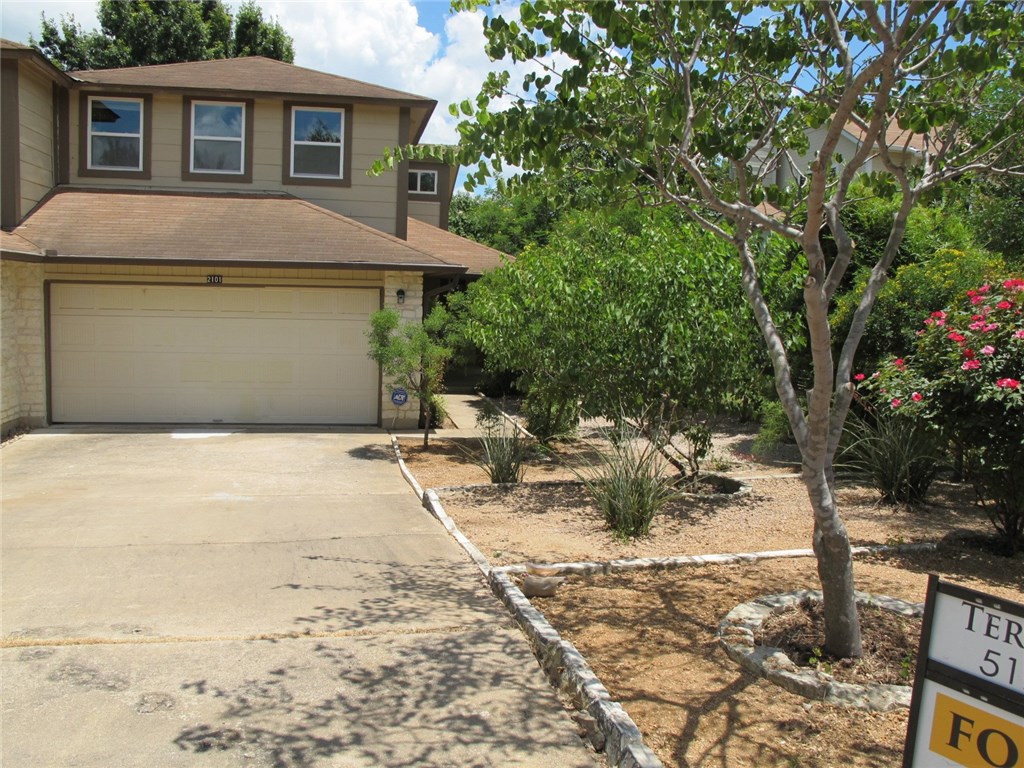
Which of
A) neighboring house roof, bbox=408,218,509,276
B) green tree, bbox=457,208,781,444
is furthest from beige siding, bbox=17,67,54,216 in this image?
green tree, bbox=457,208,781,444

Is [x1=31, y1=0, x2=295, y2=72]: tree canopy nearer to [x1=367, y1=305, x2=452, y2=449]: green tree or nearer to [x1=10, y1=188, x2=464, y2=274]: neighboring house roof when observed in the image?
[x1=10, y1=188, x2=464, y2=274]: neighboring house roof

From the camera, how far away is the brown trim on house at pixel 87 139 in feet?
50.3

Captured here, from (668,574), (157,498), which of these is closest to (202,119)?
(157,498)

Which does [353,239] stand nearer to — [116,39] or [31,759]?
[31,759]

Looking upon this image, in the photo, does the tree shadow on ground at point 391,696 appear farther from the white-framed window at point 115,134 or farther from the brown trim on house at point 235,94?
the white-framed window at point 115,134

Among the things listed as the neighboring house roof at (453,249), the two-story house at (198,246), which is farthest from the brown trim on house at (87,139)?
the neighboring house roof at (453,249)

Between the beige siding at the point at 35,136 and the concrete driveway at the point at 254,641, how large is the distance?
7012mm

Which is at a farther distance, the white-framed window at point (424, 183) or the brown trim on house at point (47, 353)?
the white-framed window at point (424, 183)

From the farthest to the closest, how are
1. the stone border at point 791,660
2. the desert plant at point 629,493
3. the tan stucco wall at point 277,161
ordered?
the tan stucco wall at point 277,161 → the desert plant at point 629,493 → the stone border at point 791,660

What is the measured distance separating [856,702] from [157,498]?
24.9 feet

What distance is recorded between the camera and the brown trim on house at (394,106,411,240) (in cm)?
1609

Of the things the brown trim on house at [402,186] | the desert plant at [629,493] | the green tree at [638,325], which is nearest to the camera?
the desert plant at [629,493]

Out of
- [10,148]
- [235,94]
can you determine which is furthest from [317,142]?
[10,148]

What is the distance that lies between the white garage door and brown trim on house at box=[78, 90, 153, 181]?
2.60m
